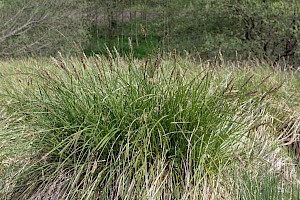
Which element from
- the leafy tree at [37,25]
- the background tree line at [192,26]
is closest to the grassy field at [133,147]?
the background tree line at [192,26]

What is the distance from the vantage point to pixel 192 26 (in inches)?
514

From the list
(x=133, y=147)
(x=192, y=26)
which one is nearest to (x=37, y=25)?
(x=192, y=26)

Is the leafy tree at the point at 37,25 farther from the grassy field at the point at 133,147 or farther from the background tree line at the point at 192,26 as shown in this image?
the grassy field at the point at 133,147

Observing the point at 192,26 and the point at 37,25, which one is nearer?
the point at 192,26

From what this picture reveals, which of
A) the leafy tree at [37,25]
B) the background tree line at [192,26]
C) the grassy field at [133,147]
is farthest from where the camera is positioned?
the leafy tree at [37,25]

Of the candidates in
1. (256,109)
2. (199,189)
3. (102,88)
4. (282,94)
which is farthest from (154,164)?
(282,94)

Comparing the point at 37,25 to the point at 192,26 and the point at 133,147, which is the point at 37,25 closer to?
the point at 192,26

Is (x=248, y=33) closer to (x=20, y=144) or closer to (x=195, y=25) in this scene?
(x=195, y=25)

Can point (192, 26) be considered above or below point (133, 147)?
below

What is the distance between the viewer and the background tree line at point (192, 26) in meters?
10.6

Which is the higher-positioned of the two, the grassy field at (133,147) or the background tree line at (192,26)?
the grassy field at (133,147)

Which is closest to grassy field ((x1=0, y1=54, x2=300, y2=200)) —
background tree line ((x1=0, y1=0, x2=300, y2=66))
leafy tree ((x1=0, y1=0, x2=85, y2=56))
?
background tree line ((x1=0, y1=0, x2=300, y2=66))

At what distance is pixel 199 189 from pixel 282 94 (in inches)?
90.1

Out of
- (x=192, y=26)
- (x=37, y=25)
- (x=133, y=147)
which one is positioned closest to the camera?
(x=133, y=147)
